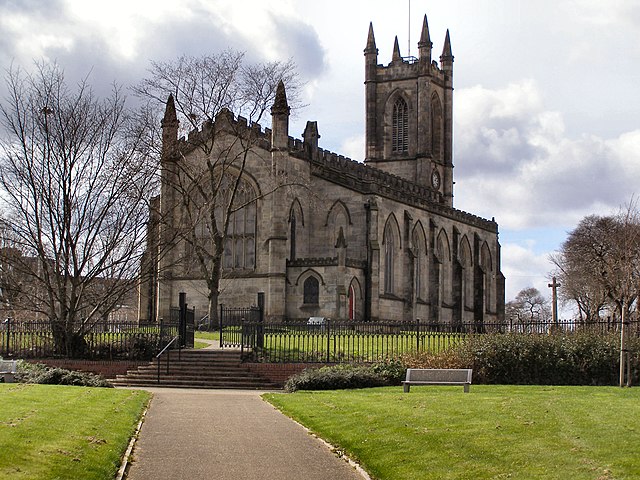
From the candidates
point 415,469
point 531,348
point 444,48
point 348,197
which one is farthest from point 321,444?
point 444,48

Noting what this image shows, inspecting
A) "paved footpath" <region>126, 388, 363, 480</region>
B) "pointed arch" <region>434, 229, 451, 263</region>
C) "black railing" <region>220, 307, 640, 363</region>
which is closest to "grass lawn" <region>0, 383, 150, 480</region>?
"paved footpath" <region>126, 388, 363, 480</region>

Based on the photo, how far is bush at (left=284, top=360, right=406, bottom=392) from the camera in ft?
88.6

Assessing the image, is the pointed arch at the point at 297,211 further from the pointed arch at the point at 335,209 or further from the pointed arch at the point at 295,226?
the pointed arch at the point at 335,209

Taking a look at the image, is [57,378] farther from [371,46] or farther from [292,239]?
[371,46]

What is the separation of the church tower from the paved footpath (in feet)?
215

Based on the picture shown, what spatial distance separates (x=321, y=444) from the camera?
52.5ft

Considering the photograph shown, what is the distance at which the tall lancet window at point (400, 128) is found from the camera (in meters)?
86.8

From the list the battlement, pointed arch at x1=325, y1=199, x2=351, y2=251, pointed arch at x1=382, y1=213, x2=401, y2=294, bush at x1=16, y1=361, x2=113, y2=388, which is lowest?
bush at x1=16, y1=361, x2=113, y2=388

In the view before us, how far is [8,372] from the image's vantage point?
27.5 meters

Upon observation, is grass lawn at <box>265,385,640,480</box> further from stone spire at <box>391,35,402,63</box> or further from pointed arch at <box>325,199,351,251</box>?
stone spire at <box>391,35,402,63</box>

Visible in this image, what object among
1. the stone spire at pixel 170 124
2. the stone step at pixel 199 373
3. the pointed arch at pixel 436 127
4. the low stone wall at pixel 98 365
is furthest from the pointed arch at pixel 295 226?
the pointed arch at pixel 436 127

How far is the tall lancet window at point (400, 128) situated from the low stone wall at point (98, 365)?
56.6 metres

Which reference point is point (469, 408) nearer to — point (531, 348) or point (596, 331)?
point (531, 348)

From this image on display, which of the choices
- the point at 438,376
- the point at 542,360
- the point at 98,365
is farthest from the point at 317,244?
the point at 438,376
